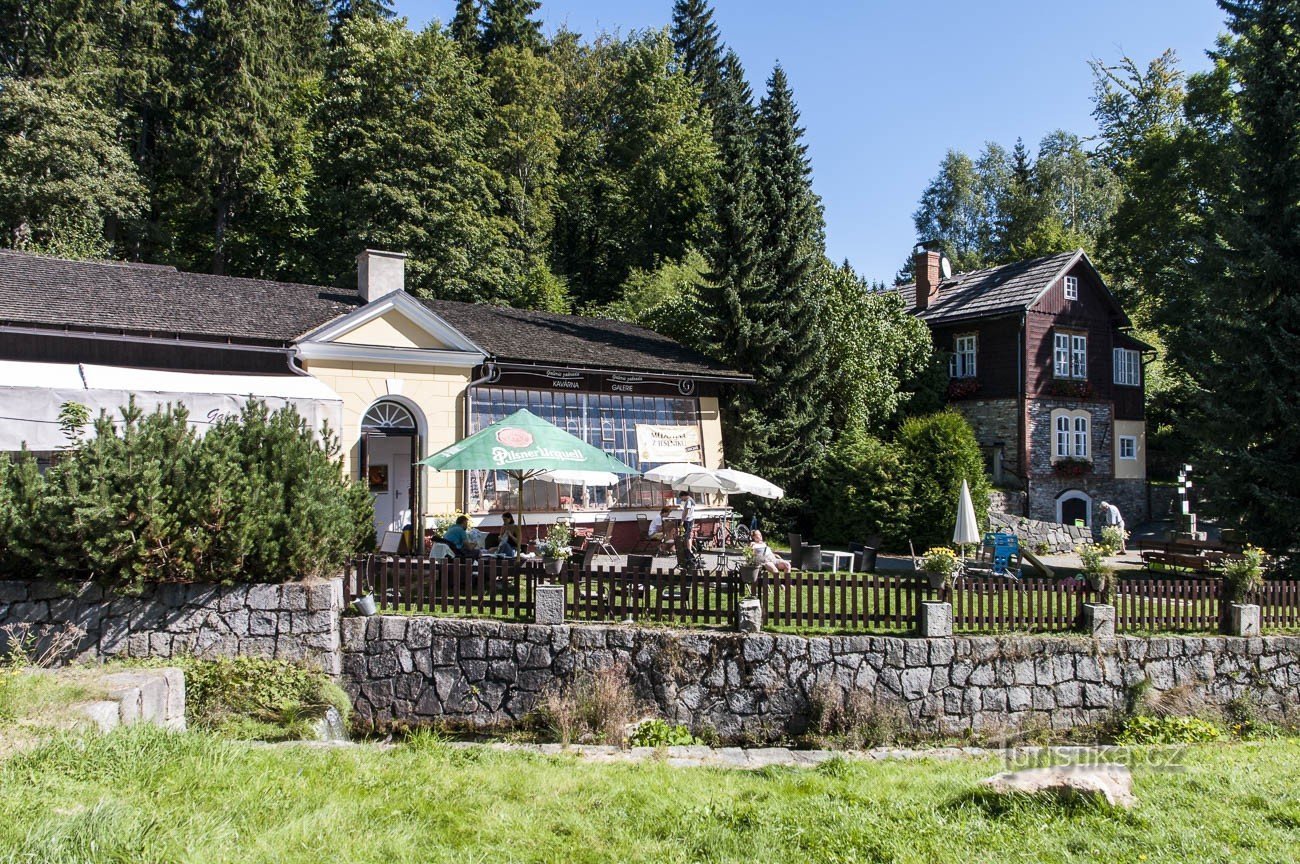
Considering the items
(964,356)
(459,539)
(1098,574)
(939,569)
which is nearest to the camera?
(939,569)

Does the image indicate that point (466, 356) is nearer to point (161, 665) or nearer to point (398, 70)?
point (161, 665)

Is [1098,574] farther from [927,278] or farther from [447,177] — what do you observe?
[447,177]

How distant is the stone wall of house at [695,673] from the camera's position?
9.90m

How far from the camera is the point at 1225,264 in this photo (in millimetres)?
17109

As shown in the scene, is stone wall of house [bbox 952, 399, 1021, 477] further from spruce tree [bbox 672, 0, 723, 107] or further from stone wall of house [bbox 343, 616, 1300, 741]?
spruce tree [bbox 672, 0, 723, 107]

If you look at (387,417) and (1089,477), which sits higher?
(387,417)

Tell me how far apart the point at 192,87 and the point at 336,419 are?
1003 inches

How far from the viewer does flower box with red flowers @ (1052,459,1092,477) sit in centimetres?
2773

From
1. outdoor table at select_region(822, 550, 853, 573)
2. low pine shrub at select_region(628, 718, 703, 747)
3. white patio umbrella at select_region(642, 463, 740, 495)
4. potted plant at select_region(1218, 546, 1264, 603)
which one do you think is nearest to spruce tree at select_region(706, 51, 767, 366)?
white patio umbrella at select_region(642, 463, 740, 495)

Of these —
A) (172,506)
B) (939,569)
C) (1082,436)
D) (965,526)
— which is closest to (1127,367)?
(1082,436)

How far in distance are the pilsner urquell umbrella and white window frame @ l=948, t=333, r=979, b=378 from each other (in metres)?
20.5

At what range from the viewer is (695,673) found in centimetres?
994

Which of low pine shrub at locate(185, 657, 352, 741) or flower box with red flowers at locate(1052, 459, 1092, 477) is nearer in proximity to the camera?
low pine shrub at locate(185, 657, 352, 741)

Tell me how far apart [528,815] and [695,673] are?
4.43 metres
